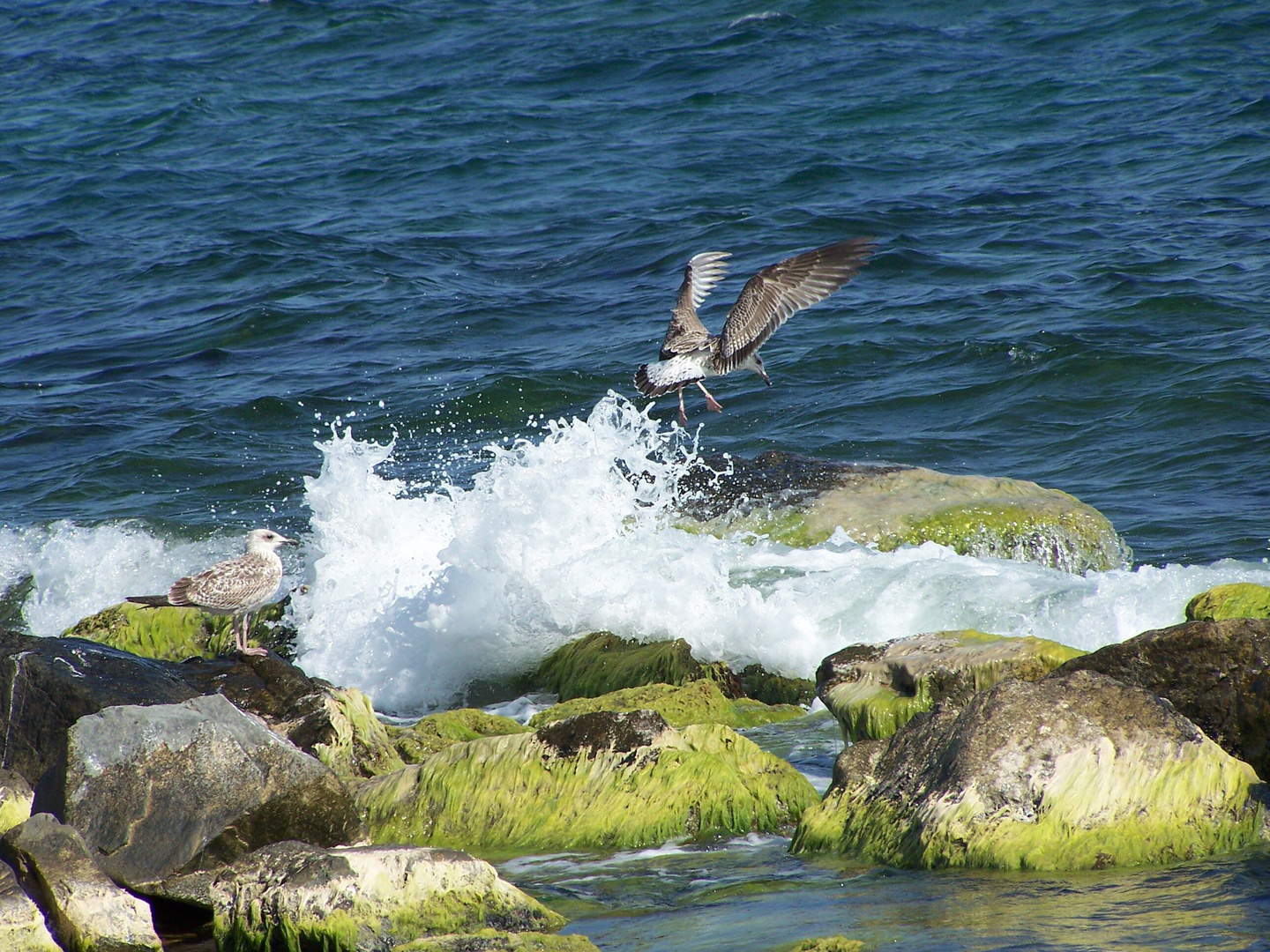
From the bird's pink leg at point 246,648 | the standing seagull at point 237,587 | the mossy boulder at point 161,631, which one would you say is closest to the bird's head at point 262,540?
the standing seagull at point 237,587

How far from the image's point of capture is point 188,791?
4.83 m

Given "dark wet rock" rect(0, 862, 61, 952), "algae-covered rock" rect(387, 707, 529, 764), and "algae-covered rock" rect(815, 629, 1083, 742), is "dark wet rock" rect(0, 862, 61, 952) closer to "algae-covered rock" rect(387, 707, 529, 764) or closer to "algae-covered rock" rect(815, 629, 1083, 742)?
"algae-covered rock" rect(387, 707, 529, 764)

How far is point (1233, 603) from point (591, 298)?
9.35 meters

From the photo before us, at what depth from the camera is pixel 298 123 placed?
2106 centimetres

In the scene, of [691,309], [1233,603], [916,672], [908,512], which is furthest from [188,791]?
[691,309]

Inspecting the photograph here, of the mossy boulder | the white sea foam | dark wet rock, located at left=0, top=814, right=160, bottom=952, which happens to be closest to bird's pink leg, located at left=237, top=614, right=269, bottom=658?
the mossy boulder

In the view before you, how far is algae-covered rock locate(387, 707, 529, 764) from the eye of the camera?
6375 millimetres

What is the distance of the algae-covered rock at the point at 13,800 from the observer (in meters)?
5.08

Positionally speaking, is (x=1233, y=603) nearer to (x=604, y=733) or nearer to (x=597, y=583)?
(x=604, y=733)

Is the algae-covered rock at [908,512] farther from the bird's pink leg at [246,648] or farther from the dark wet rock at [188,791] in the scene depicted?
the dark wet rock at [188,791]

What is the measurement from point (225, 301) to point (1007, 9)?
39.7ft

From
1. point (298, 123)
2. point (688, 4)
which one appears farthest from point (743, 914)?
point (688, 4)

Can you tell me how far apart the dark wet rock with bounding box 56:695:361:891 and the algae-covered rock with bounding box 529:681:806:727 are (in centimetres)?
164

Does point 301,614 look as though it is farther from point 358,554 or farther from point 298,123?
point 298,123
